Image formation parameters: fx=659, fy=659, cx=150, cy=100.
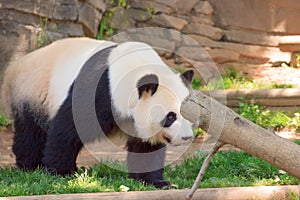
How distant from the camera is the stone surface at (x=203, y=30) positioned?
1044 centimetres

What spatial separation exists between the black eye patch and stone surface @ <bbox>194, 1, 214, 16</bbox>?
5.43 meters

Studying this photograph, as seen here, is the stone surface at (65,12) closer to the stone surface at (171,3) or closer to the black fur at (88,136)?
the stone surface at (171,3)

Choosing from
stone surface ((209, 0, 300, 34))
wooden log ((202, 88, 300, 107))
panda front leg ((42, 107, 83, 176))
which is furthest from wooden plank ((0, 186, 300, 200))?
stone surface ((209, 0, 300, 34))

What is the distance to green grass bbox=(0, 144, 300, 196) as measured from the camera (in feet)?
16.2

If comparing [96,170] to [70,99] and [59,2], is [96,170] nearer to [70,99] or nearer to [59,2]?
[70,99]

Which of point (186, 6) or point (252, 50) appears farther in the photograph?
point (252, 50)

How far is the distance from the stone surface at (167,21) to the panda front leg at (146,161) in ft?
15.1

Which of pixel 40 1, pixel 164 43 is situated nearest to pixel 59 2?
pixel 40 1

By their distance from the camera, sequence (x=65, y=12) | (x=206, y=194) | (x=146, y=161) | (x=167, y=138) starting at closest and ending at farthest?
(x=206, y=194)
(x=167, y=138)
(x=146, y=161)
(x=65, y=12)

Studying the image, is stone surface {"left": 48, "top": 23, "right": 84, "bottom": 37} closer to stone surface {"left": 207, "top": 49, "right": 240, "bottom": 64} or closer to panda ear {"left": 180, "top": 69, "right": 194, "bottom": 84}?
stone surface {"left": 207, "top": 49, "right": 240, "bottom": 64}

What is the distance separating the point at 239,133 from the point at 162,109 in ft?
4.59

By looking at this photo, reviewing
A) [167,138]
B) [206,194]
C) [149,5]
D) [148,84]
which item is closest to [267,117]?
[149,5]

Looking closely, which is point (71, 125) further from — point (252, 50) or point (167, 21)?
point (252, 50)

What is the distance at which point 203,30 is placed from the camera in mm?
10461
